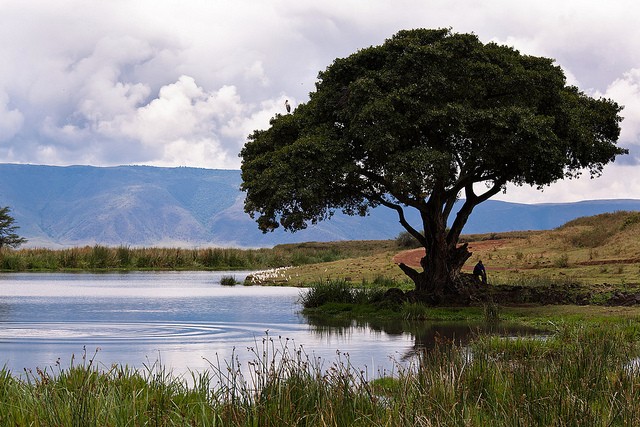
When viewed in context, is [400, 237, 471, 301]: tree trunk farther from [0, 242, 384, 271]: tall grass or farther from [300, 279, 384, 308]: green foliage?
[0, 242, 384, 271]: tall grass

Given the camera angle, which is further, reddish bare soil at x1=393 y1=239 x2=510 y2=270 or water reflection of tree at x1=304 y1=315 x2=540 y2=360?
reddish bare soil at x1=393 y1=239 x2=510 y2=270

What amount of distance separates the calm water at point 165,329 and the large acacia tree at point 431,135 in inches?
183

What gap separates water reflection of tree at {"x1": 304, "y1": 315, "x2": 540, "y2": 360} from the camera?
23.1 metres

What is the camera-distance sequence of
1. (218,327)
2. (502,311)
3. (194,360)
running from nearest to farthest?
1. (194,360)
2. (218,327)
3. (502,311)

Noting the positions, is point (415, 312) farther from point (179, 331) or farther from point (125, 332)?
point (125, 332)

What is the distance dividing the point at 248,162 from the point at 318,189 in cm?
592

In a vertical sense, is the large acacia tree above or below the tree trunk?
above

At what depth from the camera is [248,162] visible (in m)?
34.2

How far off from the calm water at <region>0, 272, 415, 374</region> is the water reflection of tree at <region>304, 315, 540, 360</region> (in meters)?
0.13

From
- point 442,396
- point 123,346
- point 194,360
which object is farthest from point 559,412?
point 123,346

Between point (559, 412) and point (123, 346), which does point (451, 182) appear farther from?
point (559, 412)

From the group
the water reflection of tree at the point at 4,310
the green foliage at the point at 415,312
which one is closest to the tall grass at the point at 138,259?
the water reflection of tree at the point at 4,310

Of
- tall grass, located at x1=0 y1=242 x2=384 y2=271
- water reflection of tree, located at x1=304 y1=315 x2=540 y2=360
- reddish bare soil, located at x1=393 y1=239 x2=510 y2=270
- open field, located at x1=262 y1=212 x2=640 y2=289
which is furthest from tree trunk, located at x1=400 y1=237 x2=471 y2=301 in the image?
tall grass, located at x1=0 y1=242 x2=384 y2=271

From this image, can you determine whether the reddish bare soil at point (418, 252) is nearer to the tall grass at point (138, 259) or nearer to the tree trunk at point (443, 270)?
the tall grass at point (138, 259)
